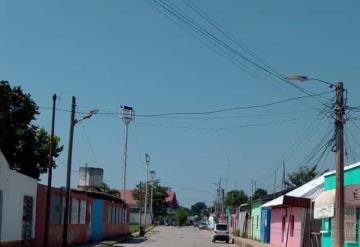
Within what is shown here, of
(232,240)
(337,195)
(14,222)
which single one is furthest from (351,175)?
(232,240)

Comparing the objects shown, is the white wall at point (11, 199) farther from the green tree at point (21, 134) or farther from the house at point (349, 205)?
the green tree at point (21, 134)

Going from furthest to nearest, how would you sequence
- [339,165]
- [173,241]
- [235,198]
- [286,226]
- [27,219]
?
1. [235,198]
2. [173,241]
3. [286,226]
4. [27,219]
5. [339,165]

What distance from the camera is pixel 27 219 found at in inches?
1241

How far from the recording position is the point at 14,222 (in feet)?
94.3

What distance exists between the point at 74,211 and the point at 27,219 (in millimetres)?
12815

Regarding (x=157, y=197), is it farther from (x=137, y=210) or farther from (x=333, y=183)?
(x=333, y=183)

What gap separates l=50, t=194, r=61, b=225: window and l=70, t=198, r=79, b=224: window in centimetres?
393

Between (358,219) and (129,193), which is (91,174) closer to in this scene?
(358,219)

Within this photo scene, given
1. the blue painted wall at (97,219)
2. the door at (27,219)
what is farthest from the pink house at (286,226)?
the door at (27,219)

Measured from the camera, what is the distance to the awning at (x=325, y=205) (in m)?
28.6

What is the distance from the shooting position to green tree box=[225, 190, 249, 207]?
160000mm

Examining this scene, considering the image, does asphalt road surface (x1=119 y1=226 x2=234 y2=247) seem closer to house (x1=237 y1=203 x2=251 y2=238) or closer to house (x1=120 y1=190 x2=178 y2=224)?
house (x1=237 y1=203 x2=251 y2=238)

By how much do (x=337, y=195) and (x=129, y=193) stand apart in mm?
144034

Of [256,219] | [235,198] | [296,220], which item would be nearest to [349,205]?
[296,220]
